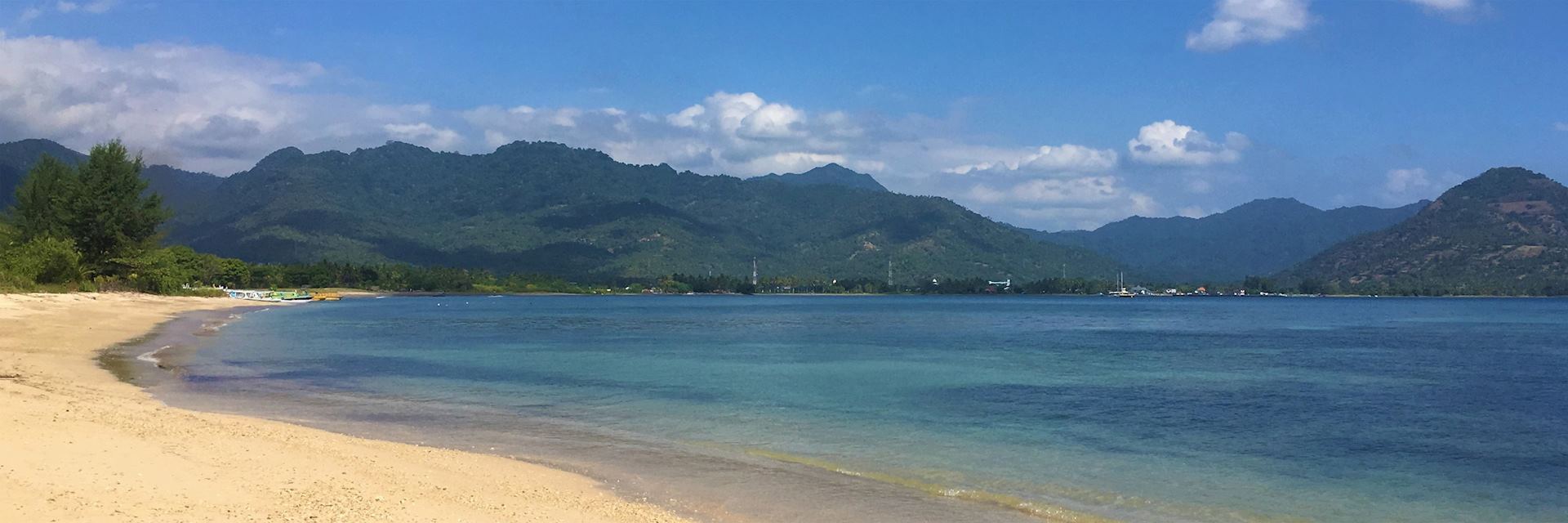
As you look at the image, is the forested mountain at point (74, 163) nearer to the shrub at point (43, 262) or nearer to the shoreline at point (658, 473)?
the shrub at point (43, 262)

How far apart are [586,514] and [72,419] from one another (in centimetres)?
833

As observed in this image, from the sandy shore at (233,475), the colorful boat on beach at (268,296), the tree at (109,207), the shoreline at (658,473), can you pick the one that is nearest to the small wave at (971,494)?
the shoreline at (658,473)

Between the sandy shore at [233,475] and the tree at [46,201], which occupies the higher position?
the tree at [46,201]

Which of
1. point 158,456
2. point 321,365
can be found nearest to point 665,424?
point 158,456

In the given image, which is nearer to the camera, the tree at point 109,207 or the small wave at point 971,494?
the small wave at point 971,494

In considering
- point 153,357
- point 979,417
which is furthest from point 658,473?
point 153,357

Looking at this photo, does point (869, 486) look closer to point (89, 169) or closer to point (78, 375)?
point (78, 375)

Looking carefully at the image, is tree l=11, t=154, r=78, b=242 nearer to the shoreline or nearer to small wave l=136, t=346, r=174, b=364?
small wave l=136, t=346, r=174, b=364

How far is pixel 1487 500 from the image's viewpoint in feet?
47.9

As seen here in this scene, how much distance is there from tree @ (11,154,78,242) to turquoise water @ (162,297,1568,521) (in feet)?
77.0

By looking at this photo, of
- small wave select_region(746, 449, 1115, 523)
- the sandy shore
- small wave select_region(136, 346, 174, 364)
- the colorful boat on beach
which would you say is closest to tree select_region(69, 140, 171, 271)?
small wave select_region(136, 346, 174, 364)

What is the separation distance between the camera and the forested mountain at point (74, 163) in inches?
2902

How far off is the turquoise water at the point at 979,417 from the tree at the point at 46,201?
23.5 meters

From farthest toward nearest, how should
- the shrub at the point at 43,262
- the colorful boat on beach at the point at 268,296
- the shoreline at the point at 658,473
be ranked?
the colorful boat on beach at the point at 268,296 < the shrub at the point at 43,262 < the shoreline at the point at 658,473
